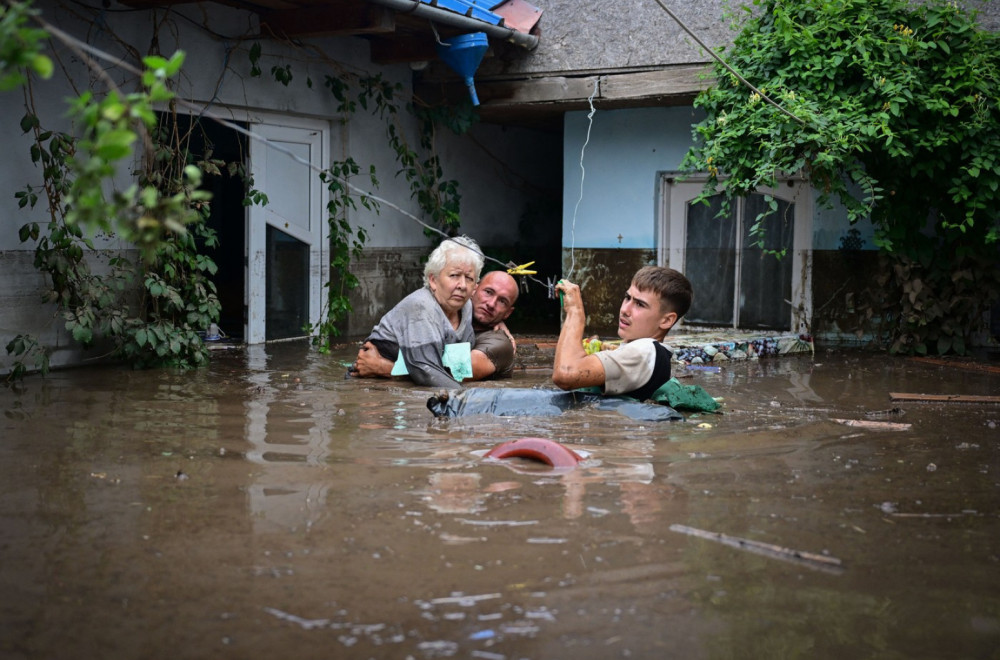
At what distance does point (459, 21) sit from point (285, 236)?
287 cm

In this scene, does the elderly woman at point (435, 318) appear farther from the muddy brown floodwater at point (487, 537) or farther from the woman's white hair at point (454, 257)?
the muddy brown floodwater at point (487, 537)

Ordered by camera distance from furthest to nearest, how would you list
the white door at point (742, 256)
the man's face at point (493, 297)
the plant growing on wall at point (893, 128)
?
the white door at point (742, 256)
the plant growing on wall at point (893, 128)
the man's face at point (493, 297)

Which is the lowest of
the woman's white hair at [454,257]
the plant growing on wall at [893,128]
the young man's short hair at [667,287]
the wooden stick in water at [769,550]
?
the wooden stick in water at [769,550]

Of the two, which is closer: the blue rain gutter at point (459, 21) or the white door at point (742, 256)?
the blue rain gutter at point (459, 21)

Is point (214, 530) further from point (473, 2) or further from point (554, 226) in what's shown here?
point (554, 226)

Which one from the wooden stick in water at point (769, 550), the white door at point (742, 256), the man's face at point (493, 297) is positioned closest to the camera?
the wooden stick in water at point (769, 550)

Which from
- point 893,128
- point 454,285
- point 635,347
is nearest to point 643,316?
point 635,347

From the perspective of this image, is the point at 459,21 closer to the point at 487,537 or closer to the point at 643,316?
the point at 643,316

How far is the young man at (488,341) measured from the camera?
7.71 meters

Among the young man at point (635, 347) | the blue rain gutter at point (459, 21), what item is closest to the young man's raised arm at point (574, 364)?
the young man at point (635, 347)

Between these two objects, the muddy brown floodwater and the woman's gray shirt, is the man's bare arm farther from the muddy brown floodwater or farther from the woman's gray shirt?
the muddy brown floodwater

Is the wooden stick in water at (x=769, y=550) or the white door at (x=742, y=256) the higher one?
the white door at (x=742, y=256)

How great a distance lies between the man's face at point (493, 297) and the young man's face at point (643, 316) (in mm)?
2242

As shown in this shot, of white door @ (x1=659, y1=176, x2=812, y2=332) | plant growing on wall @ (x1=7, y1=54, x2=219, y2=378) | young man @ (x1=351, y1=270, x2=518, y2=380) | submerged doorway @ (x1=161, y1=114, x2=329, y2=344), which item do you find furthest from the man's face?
white door @ (x1=659, y1=176, x2=812, y2=332)
